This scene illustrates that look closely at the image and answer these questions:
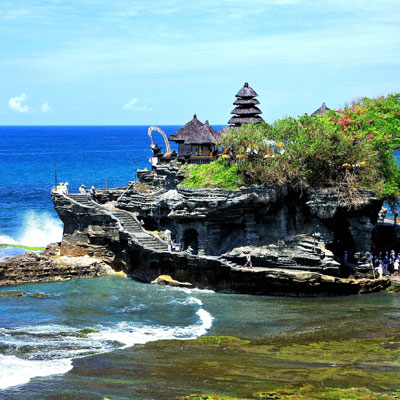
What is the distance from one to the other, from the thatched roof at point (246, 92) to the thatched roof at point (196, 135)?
144 inches

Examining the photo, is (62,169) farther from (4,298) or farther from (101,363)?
(101,363)

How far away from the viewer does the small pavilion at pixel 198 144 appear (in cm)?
5406

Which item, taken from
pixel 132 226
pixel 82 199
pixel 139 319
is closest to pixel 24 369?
pixel 139 319

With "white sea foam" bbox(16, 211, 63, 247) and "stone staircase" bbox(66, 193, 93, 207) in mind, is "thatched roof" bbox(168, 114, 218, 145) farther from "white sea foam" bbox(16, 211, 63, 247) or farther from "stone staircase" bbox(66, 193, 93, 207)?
"white sea foam" bbox(16, 211, 63, 247)

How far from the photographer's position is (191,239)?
1999 inches

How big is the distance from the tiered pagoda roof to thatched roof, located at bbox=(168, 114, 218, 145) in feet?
7.92

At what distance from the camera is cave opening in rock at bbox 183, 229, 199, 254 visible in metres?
50.2

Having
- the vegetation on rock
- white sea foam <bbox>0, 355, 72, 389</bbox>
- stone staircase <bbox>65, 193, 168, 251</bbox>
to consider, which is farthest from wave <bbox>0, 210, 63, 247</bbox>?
white sea foam <bbox>0, 355, 72, 389</bbox>

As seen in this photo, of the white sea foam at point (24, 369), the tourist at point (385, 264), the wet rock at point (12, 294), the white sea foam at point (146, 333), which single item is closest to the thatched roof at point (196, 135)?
the tourist at point (385, 264)

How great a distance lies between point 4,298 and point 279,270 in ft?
52.9

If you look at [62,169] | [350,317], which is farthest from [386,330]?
[62,169]

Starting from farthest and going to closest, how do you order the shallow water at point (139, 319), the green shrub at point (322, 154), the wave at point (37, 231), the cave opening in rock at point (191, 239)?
the wave at point (37, 231)
the cave opening in rock at point (191, 239)
the green shrub at point (322, 154)
the shallow water at point (139, 319)

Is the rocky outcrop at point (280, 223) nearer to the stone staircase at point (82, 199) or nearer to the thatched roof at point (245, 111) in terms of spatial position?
the stone staircase at point (82, 199)

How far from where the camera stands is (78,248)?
2109 inches
